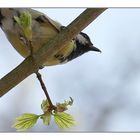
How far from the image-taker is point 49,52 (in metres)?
0.53

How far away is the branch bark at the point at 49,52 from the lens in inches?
20.5

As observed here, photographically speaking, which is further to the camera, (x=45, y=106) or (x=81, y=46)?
(x=81, y=46)

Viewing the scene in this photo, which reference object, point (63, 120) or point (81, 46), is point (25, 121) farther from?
point (81, 46)

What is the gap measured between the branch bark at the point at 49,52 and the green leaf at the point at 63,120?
7 centimetres

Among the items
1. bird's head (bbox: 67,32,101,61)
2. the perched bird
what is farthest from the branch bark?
bird's head (bbox: 67,32,101,61)

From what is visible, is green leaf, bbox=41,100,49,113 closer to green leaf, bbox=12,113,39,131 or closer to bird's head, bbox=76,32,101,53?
green leaf, bbox=12,113,39,131

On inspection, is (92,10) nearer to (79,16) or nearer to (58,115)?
(79,16)

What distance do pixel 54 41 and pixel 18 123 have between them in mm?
121

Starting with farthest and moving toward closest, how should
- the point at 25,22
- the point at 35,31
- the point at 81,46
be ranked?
1. the point at 81,46
2. the point at 35,31
3. the point at 25,22

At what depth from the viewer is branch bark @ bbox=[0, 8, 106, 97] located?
520mm

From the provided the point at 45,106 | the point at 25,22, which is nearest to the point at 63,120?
the point at 45,106

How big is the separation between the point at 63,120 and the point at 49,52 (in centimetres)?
9

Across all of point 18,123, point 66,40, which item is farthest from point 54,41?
point 18,123

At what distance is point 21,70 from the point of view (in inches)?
20.7
